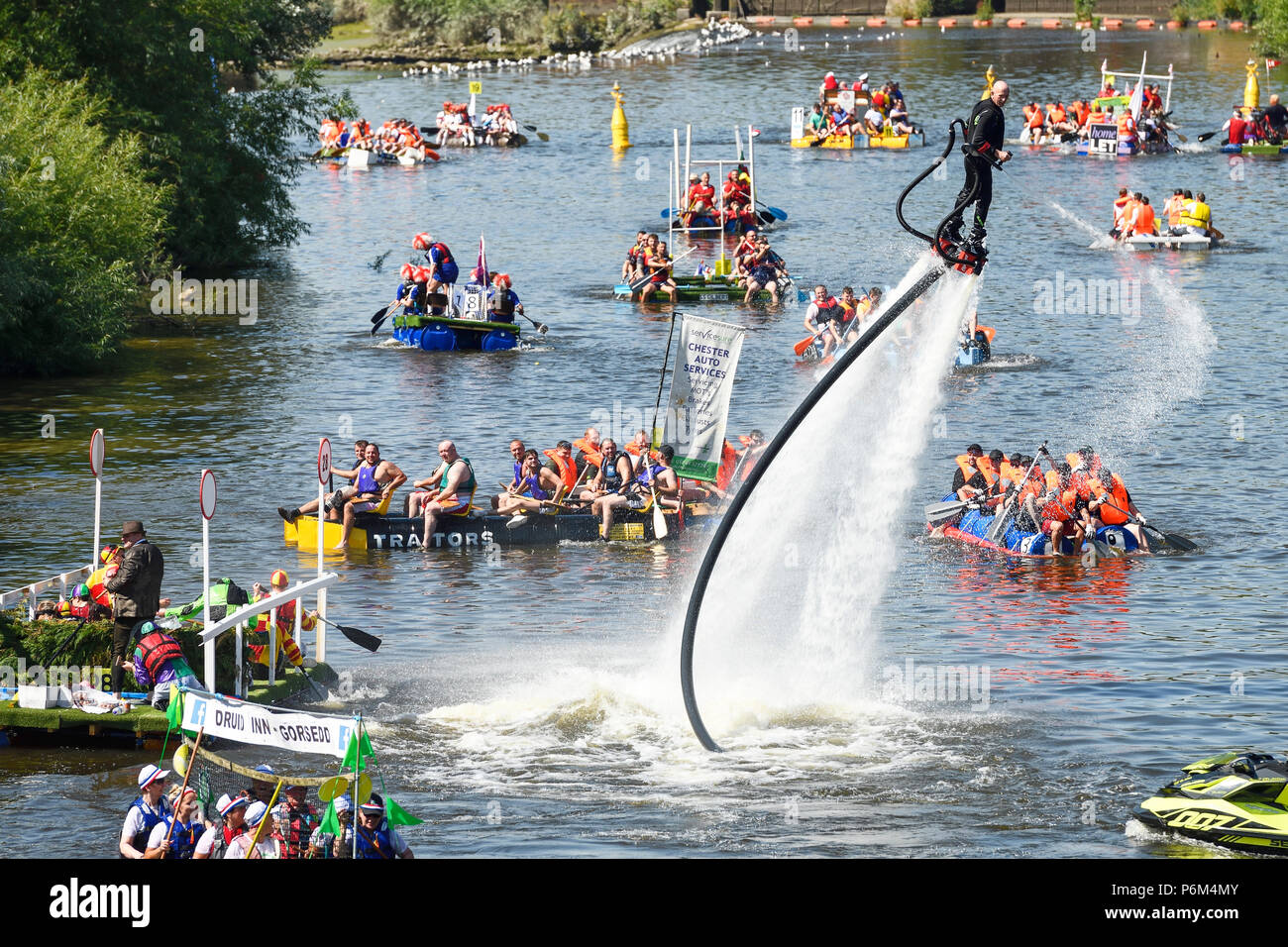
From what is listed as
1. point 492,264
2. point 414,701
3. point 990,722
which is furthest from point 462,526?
point 492,264

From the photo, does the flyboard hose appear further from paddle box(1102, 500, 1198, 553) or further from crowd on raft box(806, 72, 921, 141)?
crowd on raft box(806, 72, 921, 141)

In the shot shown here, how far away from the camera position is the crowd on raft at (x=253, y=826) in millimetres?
17844

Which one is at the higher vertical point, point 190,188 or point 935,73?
point 935,73

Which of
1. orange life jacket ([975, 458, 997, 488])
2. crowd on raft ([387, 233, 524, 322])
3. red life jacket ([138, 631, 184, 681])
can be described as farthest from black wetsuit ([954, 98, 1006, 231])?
crowd on raft ([387, 233, 524, 322])

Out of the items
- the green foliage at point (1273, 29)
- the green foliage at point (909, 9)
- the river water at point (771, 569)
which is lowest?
the river water at point (771, 569)

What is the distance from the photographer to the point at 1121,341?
52.5 meters

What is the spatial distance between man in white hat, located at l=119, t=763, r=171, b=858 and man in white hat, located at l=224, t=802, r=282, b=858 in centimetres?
123

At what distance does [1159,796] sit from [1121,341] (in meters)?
32.7

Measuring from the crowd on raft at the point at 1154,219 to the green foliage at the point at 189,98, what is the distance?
28016 mm

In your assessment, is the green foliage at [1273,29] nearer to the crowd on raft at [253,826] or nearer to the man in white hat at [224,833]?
the crowd on raft at [253,826]

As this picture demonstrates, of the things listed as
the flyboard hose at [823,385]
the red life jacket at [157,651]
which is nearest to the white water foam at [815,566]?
the flyboard hose at [823,385]

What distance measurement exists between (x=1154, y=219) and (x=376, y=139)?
141ft

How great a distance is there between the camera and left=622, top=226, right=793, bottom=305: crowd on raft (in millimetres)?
57281
